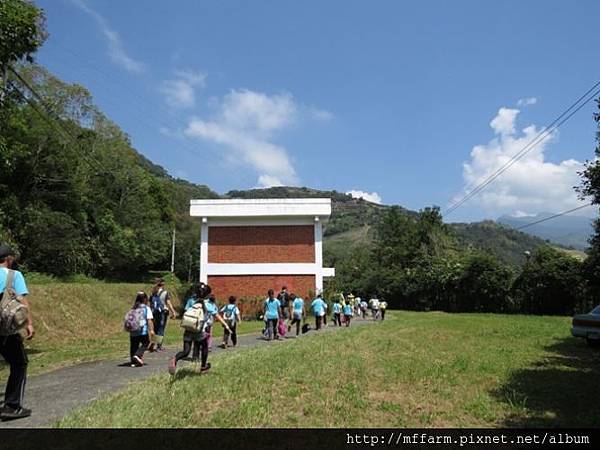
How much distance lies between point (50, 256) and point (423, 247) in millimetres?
52800

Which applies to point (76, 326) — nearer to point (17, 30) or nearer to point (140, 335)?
point (140, 335)

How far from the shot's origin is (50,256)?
34.0 m

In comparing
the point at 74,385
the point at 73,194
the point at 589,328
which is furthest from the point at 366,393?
the point at 73,194

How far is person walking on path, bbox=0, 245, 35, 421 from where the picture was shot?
649 centimetres

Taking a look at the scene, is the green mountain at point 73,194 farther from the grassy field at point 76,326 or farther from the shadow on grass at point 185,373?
the shadow on grass at point 185,373

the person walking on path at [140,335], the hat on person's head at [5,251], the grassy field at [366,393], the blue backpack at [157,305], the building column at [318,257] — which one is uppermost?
the building column at [318,257]

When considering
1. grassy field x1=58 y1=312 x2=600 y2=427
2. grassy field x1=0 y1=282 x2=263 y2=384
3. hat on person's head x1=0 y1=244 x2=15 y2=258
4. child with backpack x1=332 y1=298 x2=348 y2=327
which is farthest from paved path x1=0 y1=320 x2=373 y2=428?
child with backpack x1=332 y1=298 x2=348 y2=327

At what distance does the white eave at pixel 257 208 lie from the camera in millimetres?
33688

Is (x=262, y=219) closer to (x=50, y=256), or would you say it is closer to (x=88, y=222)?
(x=50, y=256)

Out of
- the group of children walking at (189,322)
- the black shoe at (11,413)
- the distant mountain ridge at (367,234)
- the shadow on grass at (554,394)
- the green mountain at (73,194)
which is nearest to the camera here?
the shadow on grass at (554,394)

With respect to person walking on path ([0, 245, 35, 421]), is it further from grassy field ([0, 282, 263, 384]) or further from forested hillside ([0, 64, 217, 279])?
forested hillside ([0, 64, 217, 279])

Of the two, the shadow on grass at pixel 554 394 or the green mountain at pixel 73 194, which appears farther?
the green mountain at pixel 73 194

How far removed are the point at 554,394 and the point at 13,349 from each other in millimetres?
7651

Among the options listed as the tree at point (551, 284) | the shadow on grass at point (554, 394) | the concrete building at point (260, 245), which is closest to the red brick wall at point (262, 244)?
the concrete building at point (260, 245)
